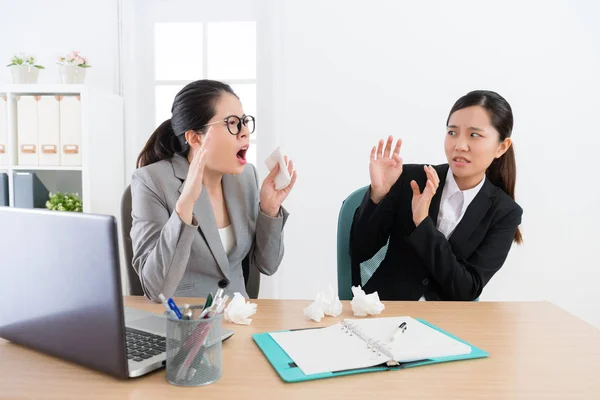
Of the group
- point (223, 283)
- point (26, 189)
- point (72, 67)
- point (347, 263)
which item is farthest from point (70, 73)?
point (347, 263)

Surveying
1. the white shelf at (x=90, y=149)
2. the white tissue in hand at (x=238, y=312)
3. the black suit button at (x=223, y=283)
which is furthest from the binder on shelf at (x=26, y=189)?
the white tissue in hand at (x=238, y=312)

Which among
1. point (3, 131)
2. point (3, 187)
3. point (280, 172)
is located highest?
point (3, 131)

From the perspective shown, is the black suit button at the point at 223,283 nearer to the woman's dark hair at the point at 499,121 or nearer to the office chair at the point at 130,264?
the office chair at the point at 130,264

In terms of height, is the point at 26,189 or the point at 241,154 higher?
the point at 241,154

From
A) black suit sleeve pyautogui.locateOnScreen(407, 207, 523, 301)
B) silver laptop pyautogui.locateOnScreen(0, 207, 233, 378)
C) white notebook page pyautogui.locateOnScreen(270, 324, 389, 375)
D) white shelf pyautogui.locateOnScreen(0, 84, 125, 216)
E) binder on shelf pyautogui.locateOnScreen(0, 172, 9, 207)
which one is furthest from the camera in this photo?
binder on shelf pyautogui.locateOnScreen(0, 172, 9, 207)

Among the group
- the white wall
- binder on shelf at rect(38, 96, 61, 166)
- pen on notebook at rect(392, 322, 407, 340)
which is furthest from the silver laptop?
the white wall

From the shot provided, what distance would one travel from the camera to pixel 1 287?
99 cm

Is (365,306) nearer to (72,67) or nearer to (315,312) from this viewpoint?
(315,312)

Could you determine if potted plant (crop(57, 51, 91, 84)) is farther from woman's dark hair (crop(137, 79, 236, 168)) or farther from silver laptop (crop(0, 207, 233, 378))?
silver laptop (crop(0, 207, 233, 378))

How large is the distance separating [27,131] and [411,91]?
2.03 metres

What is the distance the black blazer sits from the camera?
162 cm

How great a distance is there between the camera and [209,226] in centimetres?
158

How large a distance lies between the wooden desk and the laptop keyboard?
5 centimetres

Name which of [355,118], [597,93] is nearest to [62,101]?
[355,118]
